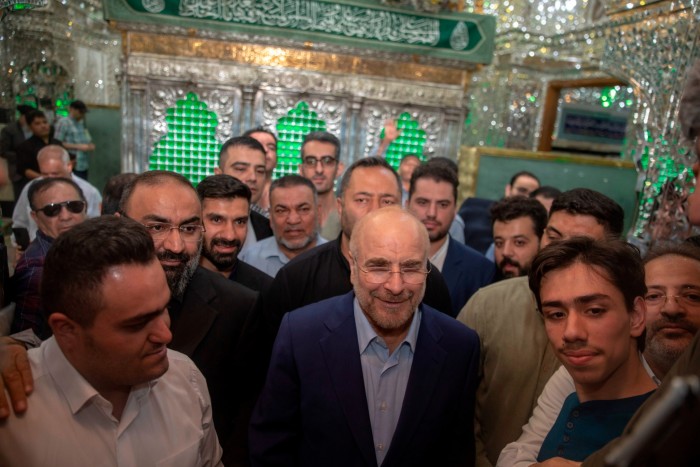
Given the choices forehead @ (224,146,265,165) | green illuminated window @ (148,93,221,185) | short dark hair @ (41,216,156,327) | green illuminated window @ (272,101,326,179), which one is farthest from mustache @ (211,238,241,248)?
green illuminated window @ (272,101,326,179)

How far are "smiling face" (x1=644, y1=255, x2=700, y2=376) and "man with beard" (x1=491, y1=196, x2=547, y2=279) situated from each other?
4.20 feet

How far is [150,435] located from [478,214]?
4053 millimetres

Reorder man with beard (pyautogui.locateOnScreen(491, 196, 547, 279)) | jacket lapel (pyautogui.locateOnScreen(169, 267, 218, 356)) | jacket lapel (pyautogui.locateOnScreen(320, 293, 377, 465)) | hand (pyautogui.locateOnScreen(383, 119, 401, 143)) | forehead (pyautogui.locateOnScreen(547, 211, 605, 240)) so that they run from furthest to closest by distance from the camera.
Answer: hand (pyautogui.locateOnScreen(383, 119, 401, 143))
man with beard (pyautogui.locateOnScreen(491, 196, 547, 279))
forehead (pyautogui.locateOnScreen(547, 211, 605, 240))
jacket lapel (pyautogui.locateOnScreen(169, 267, 218, 356))
jacket lapel (pyautogui.locateOnScreen(320, 293, 377, 465))

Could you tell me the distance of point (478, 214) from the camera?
491 centimetres

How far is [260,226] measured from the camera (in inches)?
144

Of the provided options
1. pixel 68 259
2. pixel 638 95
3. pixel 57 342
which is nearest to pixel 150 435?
pixel 57 342

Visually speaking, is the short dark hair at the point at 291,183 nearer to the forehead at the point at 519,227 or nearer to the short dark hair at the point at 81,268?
the forehead at the point at 519,227

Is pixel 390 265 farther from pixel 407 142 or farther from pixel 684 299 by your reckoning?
pixel 407 142

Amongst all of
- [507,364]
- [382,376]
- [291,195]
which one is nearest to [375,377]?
[382,376]

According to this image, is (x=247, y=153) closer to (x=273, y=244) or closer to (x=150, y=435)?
(x=273, y=244)

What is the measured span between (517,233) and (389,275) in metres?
1.52

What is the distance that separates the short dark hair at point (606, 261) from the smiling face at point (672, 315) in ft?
0.68

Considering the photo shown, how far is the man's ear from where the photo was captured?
145 centimetres

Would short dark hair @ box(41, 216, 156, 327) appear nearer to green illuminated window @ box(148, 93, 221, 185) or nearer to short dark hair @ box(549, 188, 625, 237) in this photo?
short dark hair @ box(549, 188, 625, 237)
